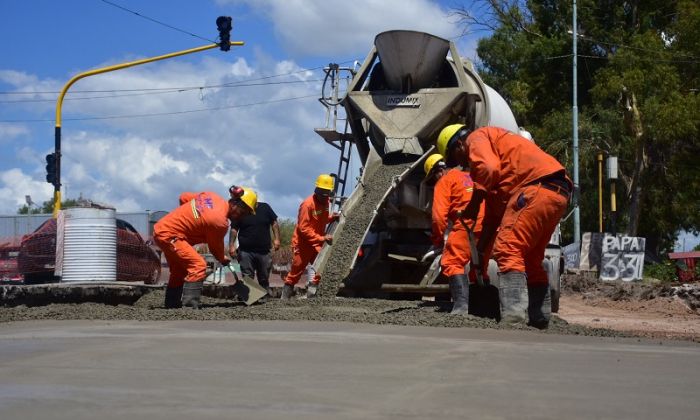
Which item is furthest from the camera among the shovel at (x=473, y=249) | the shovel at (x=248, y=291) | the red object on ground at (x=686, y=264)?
the red object on ground at (x=686, y=264)

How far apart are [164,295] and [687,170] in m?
20.5

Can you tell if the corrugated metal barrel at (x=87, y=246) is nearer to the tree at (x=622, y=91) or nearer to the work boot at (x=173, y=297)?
the work boot at (x=173, y=297)

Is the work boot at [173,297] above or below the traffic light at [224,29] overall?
below

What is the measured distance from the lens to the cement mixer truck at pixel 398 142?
37.1ft

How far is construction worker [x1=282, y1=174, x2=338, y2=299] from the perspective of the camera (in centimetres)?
1243

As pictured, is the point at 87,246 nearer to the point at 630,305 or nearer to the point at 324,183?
the point at 324,183

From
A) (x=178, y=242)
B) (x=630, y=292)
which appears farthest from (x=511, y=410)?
(x=630, y=292)

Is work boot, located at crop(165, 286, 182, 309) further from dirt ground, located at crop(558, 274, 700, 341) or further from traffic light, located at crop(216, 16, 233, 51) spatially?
traffic light, located at crop(216, 16, 233, 51)

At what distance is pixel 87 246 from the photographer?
11.7 meters

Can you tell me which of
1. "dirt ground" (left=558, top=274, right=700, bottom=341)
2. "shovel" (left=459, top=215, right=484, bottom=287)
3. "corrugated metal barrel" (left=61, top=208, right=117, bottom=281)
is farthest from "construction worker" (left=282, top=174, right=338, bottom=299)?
"shovel" (left=459, top=215, right=484, bottom=287)

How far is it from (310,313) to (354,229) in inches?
110

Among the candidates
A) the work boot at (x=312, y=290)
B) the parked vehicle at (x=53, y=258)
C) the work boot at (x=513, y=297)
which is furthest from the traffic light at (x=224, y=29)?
the work boot at (x=513, y=297)

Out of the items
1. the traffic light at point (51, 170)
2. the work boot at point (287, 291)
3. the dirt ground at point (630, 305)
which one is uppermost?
the traffic light at point (51, 170)

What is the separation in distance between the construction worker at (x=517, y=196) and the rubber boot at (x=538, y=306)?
0.18 metres
